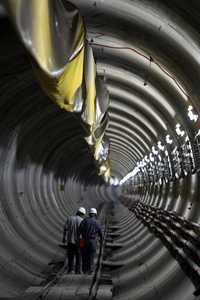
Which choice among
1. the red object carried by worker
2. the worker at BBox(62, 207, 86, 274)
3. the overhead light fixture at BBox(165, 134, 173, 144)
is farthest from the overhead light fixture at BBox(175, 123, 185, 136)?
the red object carried by worker

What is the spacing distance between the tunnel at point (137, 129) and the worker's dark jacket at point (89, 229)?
2.95ft

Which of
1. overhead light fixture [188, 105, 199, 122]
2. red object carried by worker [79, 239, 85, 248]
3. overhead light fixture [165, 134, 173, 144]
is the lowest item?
red object carried by worker [79, 239, 85, 248]

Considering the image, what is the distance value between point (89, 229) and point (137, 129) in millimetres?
8975

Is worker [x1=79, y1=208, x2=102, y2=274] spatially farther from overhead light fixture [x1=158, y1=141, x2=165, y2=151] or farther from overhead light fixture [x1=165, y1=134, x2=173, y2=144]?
overhead light fixture [x1=158, y1=141, x2=165, y2=151]

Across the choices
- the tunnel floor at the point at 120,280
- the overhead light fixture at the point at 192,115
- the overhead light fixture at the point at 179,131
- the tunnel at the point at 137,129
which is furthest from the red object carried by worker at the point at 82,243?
the overhead light fixture at the point at 179,131

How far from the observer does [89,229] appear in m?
11.3

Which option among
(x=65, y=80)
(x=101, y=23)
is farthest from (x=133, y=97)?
(x=65, y=80)

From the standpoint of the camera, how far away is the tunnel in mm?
8008

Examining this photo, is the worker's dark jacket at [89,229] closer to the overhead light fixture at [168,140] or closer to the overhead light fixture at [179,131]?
the overhead light fixture at [179,131]

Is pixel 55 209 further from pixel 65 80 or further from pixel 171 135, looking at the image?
pixel 65 80

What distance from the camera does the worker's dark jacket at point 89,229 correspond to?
1124cm

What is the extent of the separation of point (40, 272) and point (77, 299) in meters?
3.00

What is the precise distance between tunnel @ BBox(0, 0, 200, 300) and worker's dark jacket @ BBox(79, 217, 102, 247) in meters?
0.90

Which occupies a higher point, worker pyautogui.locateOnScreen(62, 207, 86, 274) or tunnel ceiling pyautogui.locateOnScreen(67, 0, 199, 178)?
tunnel ceiling pyautogui.locateOnScreen(67, 0, 199, 178)
